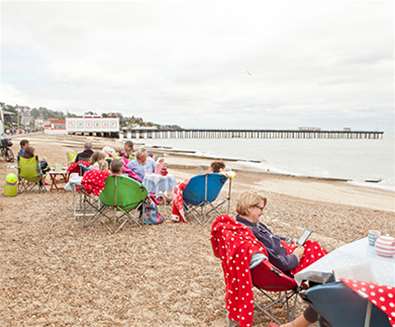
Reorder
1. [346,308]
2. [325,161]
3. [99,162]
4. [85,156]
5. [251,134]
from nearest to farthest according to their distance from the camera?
[346,308]
[99,162]
[85,156]
[325,161]
[251,134]

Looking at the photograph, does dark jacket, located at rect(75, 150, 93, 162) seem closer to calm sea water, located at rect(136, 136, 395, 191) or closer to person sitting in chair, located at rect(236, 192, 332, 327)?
person sitting in chair, located at rect(236, 192, 332, 327)

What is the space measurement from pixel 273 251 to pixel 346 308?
45.6 inches

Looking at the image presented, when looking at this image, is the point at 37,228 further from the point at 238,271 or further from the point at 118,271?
the point at 238,271

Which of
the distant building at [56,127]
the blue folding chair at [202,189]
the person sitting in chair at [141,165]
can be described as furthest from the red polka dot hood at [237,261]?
the distant building at [56,127]

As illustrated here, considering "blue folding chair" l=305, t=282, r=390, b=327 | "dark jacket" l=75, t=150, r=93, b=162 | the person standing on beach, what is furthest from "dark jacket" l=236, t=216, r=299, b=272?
"dark jacket" l=75, t=150, r=93, b=162

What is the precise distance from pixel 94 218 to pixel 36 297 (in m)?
2.50

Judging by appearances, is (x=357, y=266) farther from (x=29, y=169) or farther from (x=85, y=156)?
(x=29, y=169)

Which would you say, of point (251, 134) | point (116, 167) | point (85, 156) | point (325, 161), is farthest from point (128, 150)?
point (251, 134)

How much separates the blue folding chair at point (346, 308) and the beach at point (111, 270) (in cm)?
134

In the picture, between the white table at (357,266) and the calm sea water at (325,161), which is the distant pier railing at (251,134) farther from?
the white table at (357,266)

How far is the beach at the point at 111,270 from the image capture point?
9.63 ft

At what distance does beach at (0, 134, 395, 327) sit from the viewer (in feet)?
9.63

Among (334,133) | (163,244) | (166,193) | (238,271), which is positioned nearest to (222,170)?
(166,193)

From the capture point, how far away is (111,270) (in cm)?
380
